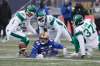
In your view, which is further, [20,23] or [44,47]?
[20,23]

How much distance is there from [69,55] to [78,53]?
0.46 metres

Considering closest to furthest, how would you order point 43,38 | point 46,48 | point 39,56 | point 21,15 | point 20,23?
point 39,56
point 43,38
point 46,48
point 21,15
point 20,23

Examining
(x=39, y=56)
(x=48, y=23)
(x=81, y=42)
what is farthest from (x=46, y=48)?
(x=81, y=42)

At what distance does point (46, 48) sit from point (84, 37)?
45.4 inches

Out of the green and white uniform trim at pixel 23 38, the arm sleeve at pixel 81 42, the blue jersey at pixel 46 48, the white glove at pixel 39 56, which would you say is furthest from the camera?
the green and white uniform trim at pixel 23 38

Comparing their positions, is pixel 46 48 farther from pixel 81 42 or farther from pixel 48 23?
pixel 81 42

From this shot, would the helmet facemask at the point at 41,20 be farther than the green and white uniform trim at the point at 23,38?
No

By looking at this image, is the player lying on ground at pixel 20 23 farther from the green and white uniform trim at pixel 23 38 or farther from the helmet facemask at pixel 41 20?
the helmet facemask at pixel 41 20

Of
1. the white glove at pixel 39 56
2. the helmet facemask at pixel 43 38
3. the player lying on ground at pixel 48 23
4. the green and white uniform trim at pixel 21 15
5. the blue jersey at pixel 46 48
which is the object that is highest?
the green and white uniform trim at pixel 21 15

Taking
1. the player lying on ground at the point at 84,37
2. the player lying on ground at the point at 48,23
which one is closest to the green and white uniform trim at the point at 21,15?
the player lying on ground at the point at 48,23

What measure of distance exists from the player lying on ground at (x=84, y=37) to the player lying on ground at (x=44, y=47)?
0.65 metres

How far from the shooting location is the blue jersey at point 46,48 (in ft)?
54.1

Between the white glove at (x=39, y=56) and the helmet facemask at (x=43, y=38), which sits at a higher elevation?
the helmet facemask at (x=43, y=38)

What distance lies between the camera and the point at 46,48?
16.7m
